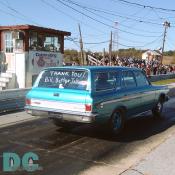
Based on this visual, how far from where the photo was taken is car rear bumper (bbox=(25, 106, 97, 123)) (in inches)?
314

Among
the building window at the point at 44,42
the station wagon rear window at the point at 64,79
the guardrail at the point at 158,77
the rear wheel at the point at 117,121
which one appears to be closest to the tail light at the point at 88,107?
the station wagon rear window at the point at 64,79

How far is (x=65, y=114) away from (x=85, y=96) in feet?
2.06

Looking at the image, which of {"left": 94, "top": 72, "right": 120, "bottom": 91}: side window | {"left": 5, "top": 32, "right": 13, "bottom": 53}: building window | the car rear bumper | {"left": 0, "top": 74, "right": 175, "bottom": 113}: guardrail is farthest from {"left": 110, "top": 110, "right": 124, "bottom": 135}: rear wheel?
{"left": 5, "top": 32, "right": 13, "bottom": 53}: building window

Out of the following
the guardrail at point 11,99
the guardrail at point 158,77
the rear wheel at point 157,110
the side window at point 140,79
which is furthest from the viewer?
the guardrail at point 158,77

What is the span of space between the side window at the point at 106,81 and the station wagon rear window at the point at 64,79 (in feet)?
0.91

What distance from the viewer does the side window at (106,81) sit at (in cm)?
847

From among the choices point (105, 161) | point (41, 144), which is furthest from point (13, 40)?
point (105, 161)

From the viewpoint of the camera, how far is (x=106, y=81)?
8.79 m

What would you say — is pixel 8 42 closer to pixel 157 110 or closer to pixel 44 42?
pixel 44 42

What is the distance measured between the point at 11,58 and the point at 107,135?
11372 mm

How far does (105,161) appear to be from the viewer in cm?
687

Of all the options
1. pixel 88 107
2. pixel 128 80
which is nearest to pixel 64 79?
pixel 88 107

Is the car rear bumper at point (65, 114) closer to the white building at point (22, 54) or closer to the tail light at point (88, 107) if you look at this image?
the tail light at point (88, 107)

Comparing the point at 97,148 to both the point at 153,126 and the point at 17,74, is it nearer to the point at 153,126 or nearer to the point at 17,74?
the point at 153,126
